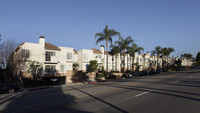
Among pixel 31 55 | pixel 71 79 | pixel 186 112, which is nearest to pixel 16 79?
pixel 31 55

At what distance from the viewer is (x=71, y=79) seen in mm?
28047

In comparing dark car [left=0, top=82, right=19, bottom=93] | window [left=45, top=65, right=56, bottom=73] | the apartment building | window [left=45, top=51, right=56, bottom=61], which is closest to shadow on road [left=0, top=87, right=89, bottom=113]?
dark car [left=0, top=82, right=19, bottom=93]

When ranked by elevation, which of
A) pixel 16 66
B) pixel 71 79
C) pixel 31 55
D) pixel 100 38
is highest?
pixel 100 38

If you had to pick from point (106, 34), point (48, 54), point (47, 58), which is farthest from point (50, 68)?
point (106, 34)

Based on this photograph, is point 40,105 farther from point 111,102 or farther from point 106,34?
point 106,34

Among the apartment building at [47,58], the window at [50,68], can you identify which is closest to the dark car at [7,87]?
the apartment building at [47,58]

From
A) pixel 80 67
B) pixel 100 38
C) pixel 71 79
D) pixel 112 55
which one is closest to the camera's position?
pixel 71 79

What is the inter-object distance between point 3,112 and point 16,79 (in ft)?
68.4

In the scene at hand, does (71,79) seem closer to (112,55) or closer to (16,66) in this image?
(16,66)

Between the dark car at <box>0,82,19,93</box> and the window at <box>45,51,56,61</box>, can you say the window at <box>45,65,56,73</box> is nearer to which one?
the window at <box>45,51,56,61</box>

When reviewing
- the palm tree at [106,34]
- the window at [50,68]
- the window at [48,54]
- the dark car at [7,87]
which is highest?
the palm tree at [106,34]

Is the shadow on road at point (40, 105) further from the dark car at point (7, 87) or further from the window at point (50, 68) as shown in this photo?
the window at point (50, 68)

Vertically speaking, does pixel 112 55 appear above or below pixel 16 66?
above

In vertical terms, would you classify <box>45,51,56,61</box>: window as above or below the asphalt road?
above
